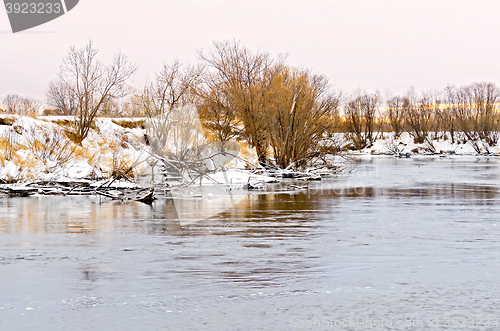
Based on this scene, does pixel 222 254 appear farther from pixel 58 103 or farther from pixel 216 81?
pixel 58 103

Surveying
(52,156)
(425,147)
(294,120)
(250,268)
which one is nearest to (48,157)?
(52,156)

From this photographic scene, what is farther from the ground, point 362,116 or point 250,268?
point 362,116

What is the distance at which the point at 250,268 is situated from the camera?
9617 mm

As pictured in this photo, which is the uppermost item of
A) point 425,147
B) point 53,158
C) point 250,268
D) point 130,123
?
point 425,147

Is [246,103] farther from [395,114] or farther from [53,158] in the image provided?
[395,114]

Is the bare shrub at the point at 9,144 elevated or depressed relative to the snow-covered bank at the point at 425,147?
depressed

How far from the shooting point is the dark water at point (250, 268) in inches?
285

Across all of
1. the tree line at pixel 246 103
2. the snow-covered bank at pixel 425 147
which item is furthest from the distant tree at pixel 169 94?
the snow-covered bank at pixel 425 147

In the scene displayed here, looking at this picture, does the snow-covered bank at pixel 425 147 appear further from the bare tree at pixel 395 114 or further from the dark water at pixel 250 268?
the dark water at pixel 250 268

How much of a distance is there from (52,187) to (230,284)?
14435 millimetres

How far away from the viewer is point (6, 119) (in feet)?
94.0

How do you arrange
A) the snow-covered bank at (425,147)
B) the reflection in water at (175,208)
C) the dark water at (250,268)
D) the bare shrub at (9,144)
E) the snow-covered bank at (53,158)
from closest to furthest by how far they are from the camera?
1. the dark water at (250,268)
2. the reflection in water at (175,208)
3. the snow-covered bank at (53,158)
4. the bare shrub at (9,144)
5. the snow-covered bank at (425,147)

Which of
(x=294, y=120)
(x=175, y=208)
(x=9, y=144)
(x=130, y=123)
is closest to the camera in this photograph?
(x=175, y=208)

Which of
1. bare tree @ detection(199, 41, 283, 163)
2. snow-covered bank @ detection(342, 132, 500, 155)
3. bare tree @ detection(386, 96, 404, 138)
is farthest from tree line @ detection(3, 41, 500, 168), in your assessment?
bare tree @ detection(386, 96, 404, 138)
